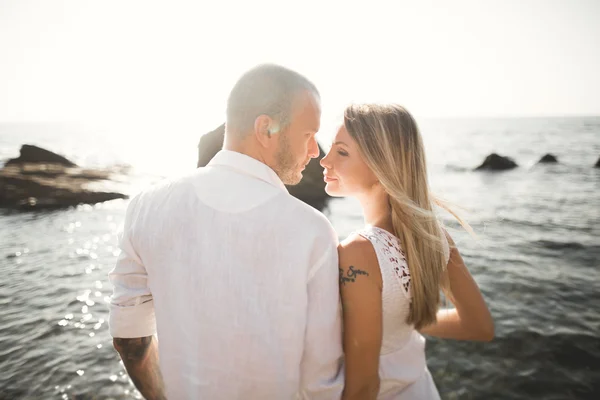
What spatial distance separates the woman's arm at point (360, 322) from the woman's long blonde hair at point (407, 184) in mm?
463

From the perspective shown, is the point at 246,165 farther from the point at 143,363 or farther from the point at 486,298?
the point at 486,298

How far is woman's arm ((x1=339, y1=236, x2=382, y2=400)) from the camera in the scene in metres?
1.94

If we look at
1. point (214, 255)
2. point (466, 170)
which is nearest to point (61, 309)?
point (214, 255)

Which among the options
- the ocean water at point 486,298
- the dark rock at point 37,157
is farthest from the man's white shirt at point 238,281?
the dark rock at point 37,157

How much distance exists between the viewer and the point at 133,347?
2.23 metres

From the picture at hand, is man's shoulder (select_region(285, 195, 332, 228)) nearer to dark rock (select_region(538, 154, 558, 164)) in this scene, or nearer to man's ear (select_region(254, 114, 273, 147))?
man's ear (select_region(254, 114, 273, 147))

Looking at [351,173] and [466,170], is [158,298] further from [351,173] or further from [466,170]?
[466,170]

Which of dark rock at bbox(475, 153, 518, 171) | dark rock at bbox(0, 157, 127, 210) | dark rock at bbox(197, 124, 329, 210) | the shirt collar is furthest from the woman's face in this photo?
dark rock at bbox(475, 153, 518, 171)

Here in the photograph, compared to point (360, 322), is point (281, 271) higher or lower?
higher

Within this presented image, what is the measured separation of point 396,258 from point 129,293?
5.32 ft

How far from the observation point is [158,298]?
1.83 meters

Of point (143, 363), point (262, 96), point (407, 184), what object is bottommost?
point (143, 363)

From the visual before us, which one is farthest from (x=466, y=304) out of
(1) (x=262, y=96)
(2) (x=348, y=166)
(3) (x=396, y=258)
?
(1) (x=262, y=96)

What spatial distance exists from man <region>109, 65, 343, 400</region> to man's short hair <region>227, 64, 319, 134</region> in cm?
23
